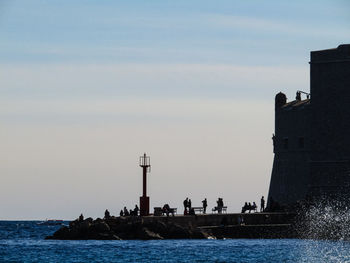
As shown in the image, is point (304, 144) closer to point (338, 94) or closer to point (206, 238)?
point (338, 94)

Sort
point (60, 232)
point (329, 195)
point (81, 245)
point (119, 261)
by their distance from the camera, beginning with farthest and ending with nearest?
point (329, 195)
point (60, 232)
point (81, 245)
point (119, 261)

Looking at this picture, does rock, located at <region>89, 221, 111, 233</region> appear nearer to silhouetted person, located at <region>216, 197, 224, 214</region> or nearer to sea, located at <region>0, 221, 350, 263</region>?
sea, located at <region>0, 221, 350, 263</region>

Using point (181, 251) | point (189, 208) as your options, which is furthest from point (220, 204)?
point (181, 251)

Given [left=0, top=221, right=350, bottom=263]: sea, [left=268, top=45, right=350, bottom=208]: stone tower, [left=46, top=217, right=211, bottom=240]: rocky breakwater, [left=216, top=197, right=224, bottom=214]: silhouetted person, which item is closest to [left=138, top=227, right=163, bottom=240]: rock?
[left=46, top=217, right=211, bottom=240]: rocky breakwater

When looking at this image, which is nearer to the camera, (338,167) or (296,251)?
(296,251)

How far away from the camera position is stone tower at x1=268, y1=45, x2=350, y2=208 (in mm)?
73062

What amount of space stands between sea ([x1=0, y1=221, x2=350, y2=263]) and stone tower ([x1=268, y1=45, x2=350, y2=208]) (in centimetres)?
1098

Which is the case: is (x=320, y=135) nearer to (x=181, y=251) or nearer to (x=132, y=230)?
(x=132, y=230)

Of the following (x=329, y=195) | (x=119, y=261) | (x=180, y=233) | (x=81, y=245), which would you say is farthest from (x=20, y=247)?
(x=329, y=195)

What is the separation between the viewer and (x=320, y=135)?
74188 millimetres

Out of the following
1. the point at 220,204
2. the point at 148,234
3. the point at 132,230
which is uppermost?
the point at 220,204

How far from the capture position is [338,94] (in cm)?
7319

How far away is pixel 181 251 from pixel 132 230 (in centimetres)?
A: 951

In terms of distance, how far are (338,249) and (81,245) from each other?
13.3 meters
